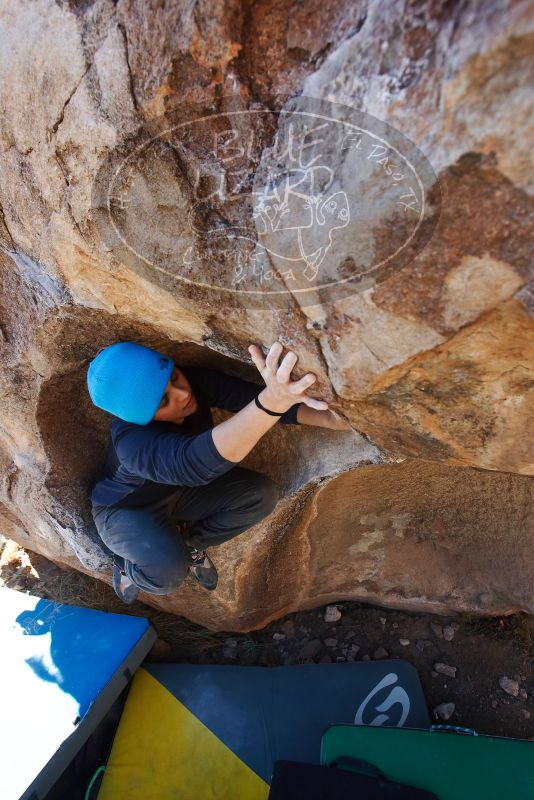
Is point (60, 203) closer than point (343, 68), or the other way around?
point (343, 68)

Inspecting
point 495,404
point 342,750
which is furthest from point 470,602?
point 495,404

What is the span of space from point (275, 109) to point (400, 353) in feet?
1.59

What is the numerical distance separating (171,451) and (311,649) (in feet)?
4.32

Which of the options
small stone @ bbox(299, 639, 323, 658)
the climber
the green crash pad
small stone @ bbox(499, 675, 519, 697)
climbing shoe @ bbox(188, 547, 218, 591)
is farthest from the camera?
small stone @ bbox(299, 639, 323, 658)

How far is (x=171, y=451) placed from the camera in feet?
4.53

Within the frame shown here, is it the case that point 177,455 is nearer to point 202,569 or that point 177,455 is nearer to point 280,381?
point 280,381

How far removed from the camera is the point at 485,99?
747 mm

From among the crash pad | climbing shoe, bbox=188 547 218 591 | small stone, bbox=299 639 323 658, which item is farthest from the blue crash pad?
small stone, bbox=299 639 323 658

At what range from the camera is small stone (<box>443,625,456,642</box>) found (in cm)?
214

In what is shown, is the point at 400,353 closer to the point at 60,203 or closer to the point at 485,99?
the point at 485,99

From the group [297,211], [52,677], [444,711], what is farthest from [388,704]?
[297,211]

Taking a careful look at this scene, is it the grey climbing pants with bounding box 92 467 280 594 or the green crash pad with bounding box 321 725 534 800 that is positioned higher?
the grey climbing pants with bounding box 92 467 280 594

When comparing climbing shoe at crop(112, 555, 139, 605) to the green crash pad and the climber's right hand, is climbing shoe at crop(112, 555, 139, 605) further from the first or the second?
the climber's right hand

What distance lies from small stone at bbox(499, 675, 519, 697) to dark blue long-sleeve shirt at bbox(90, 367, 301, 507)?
4.31 feet
